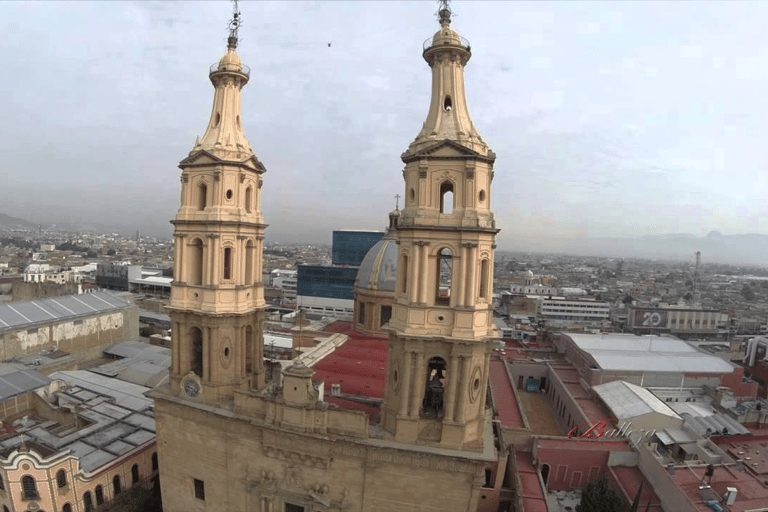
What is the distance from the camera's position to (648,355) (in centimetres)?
4522

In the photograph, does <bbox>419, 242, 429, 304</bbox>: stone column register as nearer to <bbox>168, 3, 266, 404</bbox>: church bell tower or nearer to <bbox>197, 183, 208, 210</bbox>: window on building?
<bbox>168, 3, 266, 404</bbox>: church bell tower

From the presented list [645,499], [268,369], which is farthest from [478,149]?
[645,499]

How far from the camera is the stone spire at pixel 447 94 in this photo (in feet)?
51.4

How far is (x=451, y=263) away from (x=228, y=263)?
10112 millimetres

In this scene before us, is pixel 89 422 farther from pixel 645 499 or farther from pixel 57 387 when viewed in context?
pixel 645 499

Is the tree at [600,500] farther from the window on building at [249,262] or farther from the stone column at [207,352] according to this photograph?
the window on building at [249,262]

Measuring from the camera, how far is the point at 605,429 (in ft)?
107

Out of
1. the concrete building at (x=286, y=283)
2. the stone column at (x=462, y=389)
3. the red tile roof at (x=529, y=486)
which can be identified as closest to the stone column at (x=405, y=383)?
the stone column at (x=462, y=389)

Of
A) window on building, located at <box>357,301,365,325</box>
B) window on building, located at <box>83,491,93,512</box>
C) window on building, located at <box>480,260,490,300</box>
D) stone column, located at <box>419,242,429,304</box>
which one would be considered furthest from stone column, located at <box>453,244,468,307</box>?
window on building, located at <box>83,491,93,512</box>

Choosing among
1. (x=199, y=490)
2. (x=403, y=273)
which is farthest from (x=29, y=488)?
(x=403, y=273)

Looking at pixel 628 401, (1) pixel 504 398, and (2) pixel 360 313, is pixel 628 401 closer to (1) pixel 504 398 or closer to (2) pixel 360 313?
(1) pixel 504 398

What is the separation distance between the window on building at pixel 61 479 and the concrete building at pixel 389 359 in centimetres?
736

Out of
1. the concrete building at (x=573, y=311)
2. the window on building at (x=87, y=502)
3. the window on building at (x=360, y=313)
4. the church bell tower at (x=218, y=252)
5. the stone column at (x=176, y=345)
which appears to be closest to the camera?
the church bell tower at (x=218, y=252)

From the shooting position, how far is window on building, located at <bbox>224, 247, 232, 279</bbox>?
62.1 feet
